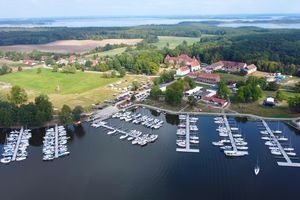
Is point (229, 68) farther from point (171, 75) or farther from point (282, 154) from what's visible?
point (282, 154)

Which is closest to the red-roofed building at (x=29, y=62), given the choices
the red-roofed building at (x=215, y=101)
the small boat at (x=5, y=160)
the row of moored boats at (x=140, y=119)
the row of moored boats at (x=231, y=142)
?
the row of moored boats at (x=140, y=119)

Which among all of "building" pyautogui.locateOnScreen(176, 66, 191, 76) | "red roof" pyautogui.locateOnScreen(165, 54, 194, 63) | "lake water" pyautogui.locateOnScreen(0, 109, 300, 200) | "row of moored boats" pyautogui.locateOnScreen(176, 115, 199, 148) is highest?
"red roof" pyautogui.locateOnScreen(165, 54, 194, 63)

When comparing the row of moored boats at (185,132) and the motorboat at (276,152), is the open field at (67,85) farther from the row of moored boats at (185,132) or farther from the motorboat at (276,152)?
the motorboat at (276,152)

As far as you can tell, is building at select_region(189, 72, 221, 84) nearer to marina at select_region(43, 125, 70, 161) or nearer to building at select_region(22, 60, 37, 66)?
marina at select_region(43, 125, 70, 161)

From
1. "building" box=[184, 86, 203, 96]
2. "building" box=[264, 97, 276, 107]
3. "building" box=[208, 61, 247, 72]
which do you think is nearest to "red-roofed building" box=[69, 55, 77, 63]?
"building" box=[208, 61, 247, 72]

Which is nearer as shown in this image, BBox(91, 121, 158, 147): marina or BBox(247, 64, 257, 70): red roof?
BBox(91, 121, 158, 147): marina

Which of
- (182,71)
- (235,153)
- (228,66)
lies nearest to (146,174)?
(235,153)

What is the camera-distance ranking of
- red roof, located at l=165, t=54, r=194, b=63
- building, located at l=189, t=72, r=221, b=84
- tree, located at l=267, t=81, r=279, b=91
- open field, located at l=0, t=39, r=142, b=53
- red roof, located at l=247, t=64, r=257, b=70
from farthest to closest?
open field, located at l=0, t=39, r=142, b=53 < red roof, located at l=165, t=54, r=194, b=63 < red roof, located at l=247, t=64, r=257, b=70 < building, located at l=189, t=72, r=221, b=84 < tree, located at l=267, t=81, r=279, b=91

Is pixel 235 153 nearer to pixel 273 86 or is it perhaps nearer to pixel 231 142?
pixel 231 142
